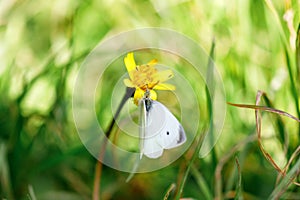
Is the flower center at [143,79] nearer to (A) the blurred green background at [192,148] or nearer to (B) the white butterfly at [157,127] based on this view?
(B) the white butterfly at [157,127]

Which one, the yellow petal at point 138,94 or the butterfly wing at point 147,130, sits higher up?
the yellow petal at point 138,94

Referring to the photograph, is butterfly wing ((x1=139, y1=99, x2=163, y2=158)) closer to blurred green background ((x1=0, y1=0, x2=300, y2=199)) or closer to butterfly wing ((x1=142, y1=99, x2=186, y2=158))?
butterfly wing ((x1=142, y1=99, x2=186, y2=158))

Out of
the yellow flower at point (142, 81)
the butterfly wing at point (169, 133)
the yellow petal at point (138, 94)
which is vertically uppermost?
the yellow flower at point (142, 81)

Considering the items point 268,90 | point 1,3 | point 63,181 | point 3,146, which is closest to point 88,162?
point 63,181

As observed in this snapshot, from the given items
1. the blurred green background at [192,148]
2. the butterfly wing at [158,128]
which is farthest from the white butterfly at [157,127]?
the blurred green background at [192,148]

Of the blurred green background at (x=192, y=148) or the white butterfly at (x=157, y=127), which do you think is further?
the blurred green background at (x=192, y=148)

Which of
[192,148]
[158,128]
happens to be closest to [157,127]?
[158,128]

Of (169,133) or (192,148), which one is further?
(192,148)

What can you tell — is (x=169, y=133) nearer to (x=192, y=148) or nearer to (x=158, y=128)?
(x=158, y=128)
